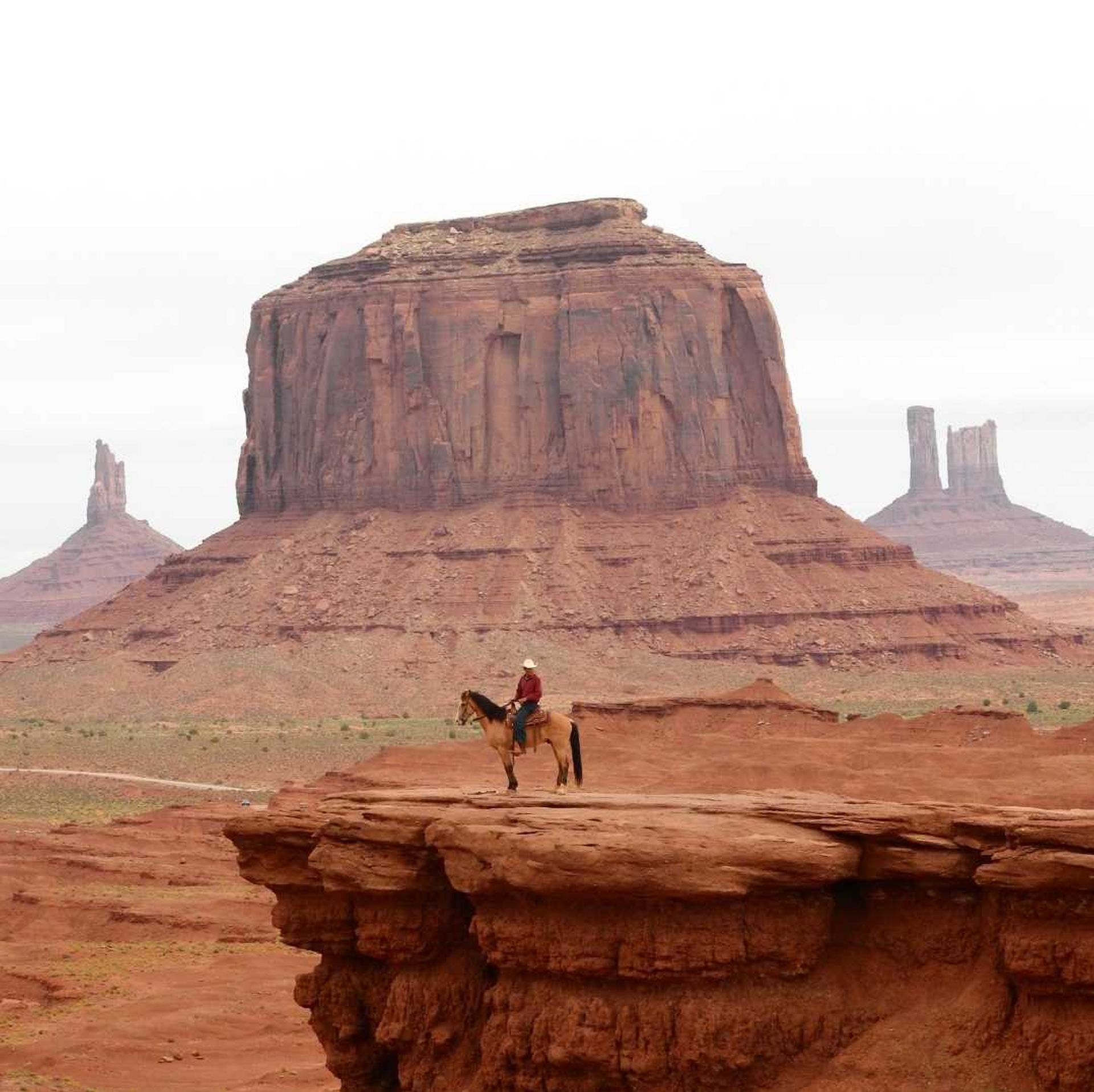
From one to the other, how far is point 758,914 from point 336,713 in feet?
256

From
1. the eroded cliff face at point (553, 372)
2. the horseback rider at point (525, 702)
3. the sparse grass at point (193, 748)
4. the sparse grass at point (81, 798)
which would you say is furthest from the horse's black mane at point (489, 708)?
the eroded cliff face at point (553, 372)

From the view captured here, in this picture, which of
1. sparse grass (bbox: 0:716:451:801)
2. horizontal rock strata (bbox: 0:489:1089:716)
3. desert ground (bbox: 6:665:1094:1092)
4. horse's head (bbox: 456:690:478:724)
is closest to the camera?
horse's head (bbox: 456:690:478:724)

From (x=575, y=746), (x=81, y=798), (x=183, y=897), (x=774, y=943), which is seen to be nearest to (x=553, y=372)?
(x=81, y=798)

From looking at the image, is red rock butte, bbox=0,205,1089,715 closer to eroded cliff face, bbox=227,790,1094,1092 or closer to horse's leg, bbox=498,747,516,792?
horse's leg, bbox=498,747,516,792

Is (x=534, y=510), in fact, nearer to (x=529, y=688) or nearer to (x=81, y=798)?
(x=81, y=798)

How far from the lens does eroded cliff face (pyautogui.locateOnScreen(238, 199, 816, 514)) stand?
356 feet

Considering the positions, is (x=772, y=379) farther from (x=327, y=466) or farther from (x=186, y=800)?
(x=186, y=800)

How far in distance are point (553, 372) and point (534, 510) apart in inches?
229

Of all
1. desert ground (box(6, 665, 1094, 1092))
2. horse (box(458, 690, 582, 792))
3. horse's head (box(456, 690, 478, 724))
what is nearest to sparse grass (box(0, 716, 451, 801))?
desert ground (box(6, 665, 1094, 1092))

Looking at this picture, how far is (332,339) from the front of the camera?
114 meters

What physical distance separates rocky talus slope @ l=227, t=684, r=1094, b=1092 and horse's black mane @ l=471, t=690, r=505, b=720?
2834 millimetres

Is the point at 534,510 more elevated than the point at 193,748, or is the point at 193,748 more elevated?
the point at 534,510

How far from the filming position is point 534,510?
109750 mm

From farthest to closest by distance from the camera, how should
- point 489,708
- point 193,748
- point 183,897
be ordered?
point 193,748
point 183,897
point 489,708
